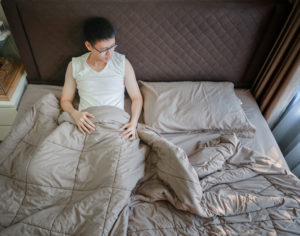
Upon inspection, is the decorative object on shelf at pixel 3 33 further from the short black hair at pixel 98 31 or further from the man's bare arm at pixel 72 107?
the short black hair at pixel 98 31

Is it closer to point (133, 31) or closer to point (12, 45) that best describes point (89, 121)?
point (133, 31)

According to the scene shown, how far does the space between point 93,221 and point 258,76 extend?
1532mm

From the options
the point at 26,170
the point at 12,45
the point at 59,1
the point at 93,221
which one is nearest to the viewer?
the point at 93,221

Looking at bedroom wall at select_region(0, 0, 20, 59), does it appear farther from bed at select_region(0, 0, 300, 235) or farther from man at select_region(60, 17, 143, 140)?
man at select_region(60, 17, 143, 140)

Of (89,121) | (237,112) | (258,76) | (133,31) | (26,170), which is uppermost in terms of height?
(133,31)

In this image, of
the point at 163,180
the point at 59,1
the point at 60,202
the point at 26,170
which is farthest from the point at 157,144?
the point at 59,1

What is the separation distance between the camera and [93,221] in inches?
34.9

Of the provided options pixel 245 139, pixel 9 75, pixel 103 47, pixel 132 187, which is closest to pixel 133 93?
pixel 103 47

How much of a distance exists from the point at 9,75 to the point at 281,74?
1952 millimetres

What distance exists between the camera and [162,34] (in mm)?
1409

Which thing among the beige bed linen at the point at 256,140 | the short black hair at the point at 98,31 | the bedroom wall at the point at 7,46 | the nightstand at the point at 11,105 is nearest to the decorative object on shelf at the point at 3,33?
the bedroom wall at the point at 7,46

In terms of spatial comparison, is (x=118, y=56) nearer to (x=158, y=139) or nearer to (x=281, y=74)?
(x=158, y=139)

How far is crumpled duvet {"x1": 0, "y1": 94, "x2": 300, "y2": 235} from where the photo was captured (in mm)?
926

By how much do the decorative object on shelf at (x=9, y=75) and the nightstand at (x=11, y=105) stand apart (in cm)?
2
